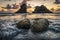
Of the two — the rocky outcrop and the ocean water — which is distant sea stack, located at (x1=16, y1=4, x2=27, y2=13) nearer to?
the ocean water

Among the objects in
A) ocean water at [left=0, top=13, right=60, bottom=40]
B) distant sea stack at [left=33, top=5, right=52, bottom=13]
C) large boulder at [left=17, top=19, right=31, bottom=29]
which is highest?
distant sea stack at [left=33, top=5, right=52, bottom=13]

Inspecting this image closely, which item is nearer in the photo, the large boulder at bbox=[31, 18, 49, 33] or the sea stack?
the large boulder at bbox=[31, 18, 49, 33]

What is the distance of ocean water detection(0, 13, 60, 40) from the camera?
6.05m

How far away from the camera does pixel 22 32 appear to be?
6.24 metres

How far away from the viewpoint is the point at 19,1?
6.93 metres

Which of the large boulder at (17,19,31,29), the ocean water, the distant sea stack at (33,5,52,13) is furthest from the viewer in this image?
the distant sea stack at (33,5,52,13)

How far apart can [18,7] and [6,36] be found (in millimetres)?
1179

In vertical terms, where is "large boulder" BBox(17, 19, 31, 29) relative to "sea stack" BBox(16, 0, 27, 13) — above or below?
below

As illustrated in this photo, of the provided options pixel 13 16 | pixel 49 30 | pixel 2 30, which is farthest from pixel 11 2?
pixel 49 30

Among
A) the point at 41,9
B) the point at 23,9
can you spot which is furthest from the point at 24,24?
the point at 41,9

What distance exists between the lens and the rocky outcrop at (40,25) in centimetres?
618

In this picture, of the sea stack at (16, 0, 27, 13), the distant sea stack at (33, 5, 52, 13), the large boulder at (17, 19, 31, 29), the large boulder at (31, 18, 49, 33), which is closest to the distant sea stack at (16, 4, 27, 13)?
the sea stack at (16, 0, 27, 13)

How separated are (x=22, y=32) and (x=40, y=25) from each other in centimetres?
55

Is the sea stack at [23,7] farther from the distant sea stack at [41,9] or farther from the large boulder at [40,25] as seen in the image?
the large boulder at [40,25]
